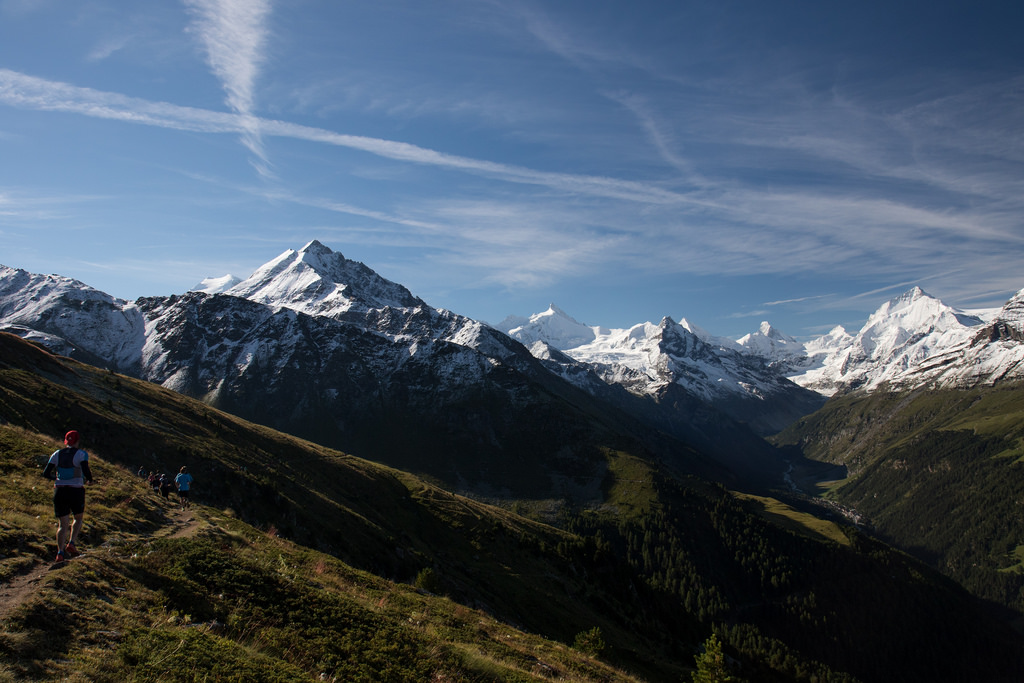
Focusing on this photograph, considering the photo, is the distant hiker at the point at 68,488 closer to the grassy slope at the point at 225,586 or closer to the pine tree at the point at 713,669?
the grassy slope at the point at 225,586

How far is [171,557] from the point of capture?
23469 mm

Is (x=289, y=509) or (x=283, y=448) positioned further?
(x=283, y=448)

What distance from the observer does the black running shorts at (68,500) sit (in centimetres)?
2096

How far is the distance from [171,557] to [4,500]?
910cm

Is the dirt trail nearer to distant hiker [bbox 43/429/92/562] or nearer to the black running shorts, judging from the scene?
Answer: distant hiker [bbox 43/429/92/562]

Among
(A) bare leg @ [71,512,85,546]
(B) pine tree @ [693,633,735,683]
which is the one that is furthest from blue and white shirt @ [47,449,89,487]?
(B) pine tree @ [693,633,735,683]

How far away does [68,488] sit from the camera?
841 inches

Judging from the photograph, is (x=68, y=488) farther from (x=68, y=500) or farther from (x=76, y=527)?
(x=76, y=527)

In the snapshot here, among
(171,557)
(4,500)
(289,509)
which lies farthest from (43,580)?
(289,509)

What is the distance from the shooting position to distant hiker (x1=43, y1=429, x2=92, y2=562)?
2089cm

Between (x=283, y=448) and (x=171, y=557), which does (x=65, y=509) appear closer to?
(x=171, y=557)

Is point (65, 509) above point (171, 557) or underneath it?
above

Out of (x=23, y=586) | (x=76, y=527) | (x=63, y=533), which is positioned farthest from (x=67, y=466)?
(x=23, y=586)

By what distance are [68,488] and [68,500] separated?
51cm
